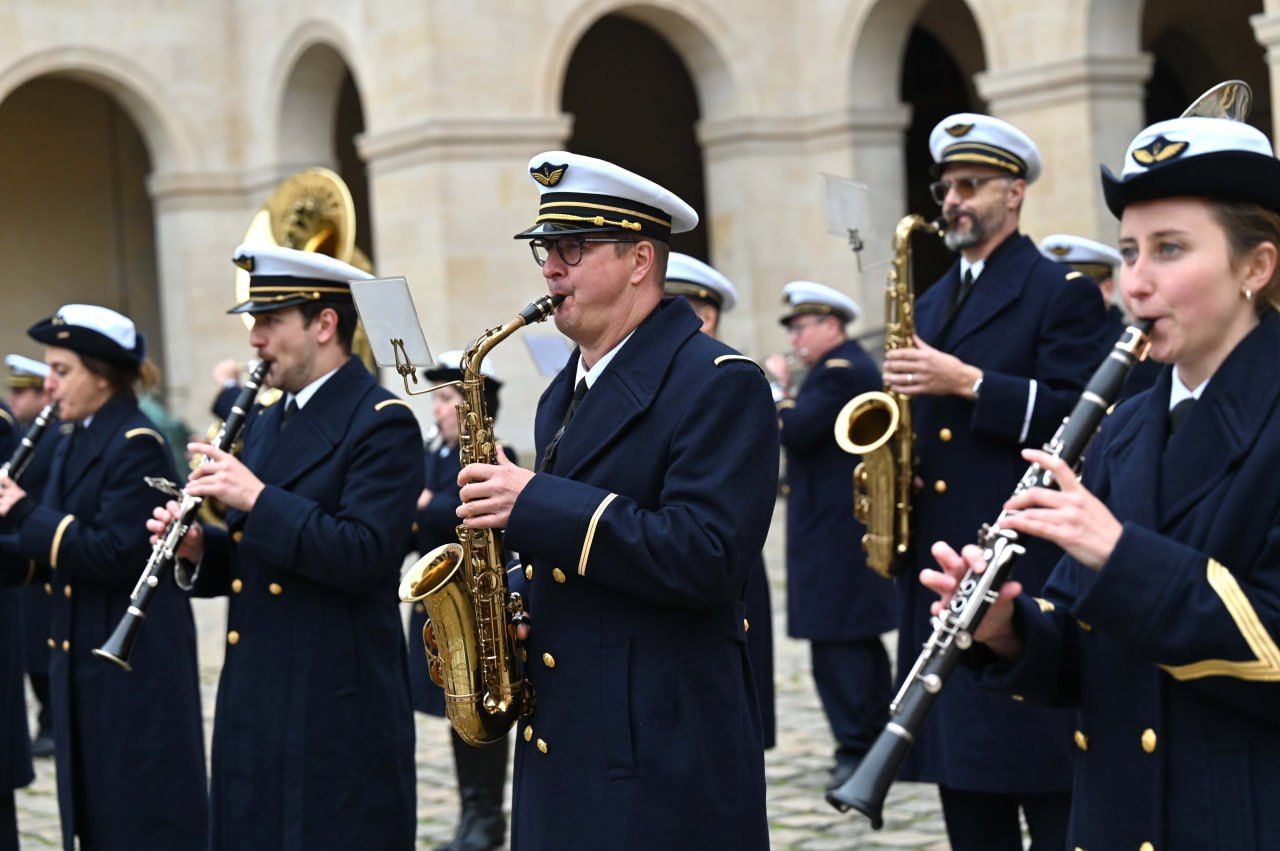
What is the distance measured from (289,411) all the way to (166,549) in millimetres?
Answer: 488

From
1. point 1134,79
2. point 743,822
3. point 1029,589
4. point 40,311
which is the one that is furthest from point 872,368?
point 40,311

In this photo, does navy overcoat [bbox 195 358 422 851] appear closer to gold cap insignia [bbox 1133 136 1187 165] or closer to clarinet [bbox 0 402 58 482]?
clarinet [bbox 0 402 58 482]

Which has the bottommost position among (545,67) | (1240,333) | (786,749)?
(786,749)

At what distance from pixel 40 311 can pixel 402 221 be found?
7.96 m

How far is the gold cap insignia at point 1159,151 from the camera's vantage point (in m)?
2.74

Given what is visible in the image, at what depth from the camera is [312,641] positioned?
14.7 ft

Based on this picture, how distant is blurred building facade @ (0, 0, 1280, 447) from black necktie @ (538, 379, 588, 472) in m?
10.5

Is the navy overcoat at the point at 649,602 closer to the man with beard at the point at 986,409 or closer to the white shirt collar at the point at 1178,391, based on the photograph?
the white shirt collar at the point at 1178,391

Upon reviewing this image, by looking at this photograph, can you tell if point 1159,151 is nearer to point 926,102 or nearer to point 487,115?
point 487,115

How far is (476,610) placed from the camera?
11.4 feet

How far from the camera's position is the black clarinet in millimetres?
2641

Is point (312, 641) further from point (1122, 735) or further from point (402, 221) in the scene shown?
point (402, 221)

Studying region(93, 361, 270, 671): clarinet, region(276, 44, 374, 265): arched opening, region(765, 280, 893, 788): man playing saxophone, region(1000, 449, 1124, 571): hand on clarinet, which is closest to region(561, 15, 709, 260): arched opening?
region(276, 44, 374, 265): arched opening

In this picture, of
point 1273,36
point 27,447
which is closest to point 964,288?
point 27,447
